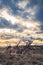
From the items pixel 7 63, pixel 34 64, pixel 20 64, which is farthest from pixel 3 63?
pixel 34 64

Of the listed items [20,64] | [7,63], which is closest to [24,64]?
[20,64]

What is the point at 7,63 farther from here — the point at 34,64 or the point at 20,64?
the point at 34,64

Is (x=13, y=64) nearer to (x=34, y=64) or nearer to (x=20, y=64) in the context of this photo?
(x=20, y=64)

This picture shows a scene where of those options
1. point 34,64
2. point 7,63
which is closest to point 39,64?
point 34,64

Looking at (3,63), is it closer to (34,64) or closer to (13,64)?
(13,64)

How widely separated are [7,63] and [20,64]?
3036 mm

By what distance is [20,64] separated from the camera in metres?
42.4

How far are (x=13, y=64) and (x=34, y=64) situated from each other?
5474 mm

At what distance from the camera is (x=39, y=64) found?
4419 cm

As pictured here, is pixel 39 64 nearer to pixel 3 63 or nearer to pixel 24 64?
pixel 24 64

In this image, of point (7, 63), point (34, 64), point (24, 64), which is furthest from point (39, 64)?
point (7, 63)

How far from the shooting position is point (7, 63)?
4288 cm

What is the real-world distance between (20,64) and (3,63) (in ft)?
13.1

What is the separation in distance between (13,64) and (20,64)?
5.89 ft
